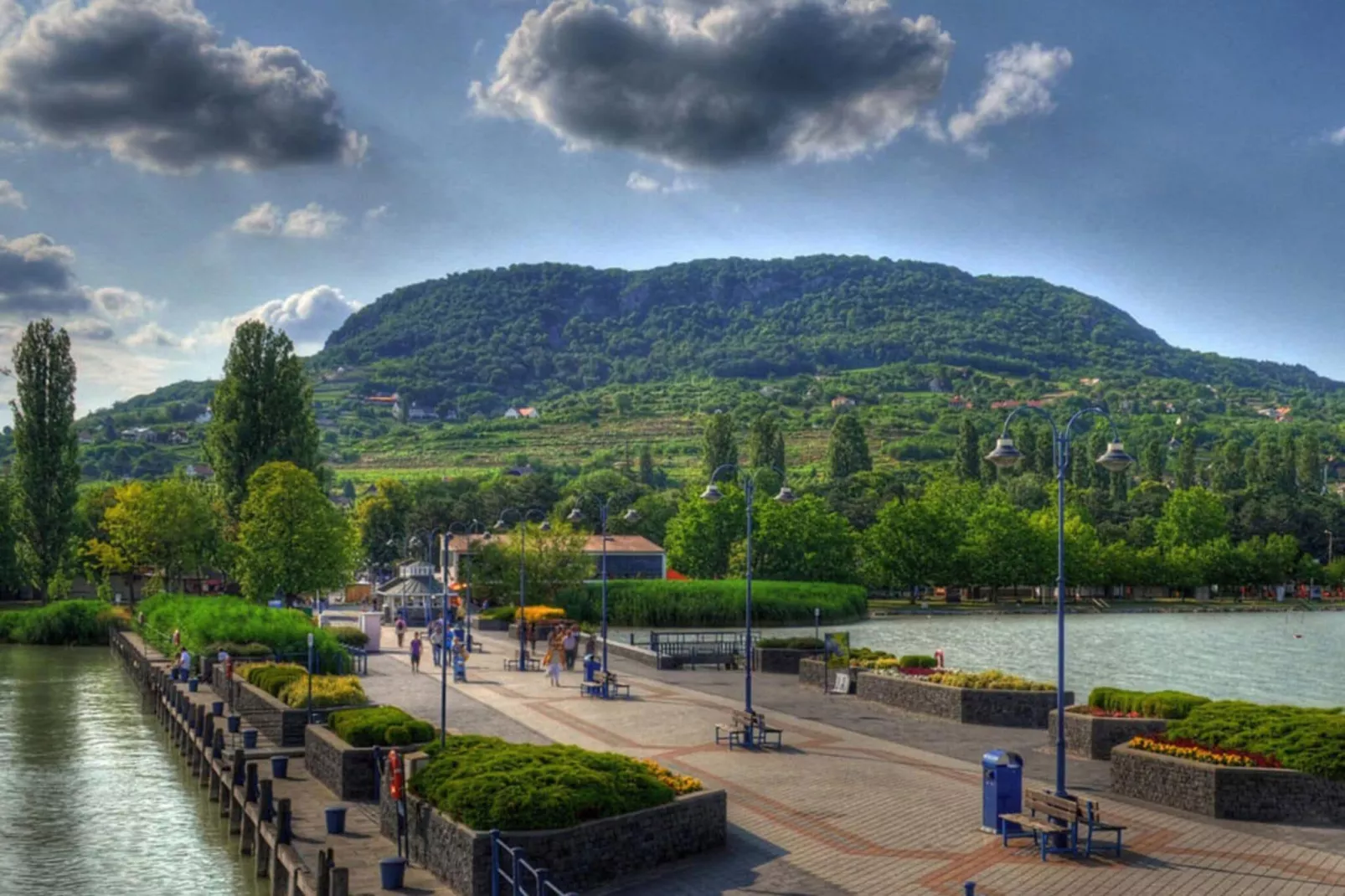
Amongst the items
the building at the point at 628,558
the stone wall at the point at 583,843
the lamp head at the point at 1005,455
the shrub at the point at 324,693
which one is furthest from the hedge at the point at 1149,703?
the building at the point at 628,558

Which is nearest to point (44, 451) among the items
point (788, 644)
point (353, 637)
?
point (353, 637)

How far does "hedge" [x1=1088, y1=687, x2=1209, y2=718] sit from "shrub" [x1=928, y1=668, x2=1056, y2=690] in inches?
158

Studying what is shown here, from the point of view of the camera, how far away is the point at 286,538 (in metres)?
67.4

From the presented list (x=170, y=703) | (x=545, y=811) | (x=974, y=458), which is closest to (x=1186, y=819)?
(x=545, y=811)

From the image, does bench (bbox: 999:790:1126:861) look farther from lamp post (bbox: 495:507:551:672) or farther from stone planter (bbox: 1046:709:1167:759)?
lamp post (bbox: 495:507:551:672)

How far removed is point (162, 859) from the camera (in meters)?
26.5

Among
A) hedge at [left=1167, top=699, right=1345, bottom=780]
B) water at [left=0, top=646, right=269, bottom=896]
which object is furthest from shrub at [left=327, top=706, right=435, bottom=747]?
hedge at [left=1167, top=699, right=1345, bottom=780]

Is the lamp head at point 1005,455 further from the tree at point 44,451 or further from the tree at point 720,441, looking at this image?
the tree at point 720,441

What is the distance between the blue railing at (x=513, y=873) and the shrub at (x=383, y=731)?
8502mm

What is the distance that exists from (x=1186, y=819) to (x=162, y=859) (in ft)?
69.8

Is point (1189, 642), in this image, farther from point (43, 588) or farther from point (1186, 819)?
point (43, 588)

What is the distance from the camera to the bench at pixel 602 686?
4054cm

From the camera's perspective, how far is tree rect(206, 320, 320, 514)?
77.9m

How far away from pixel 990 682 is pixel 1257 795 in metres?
12.7
